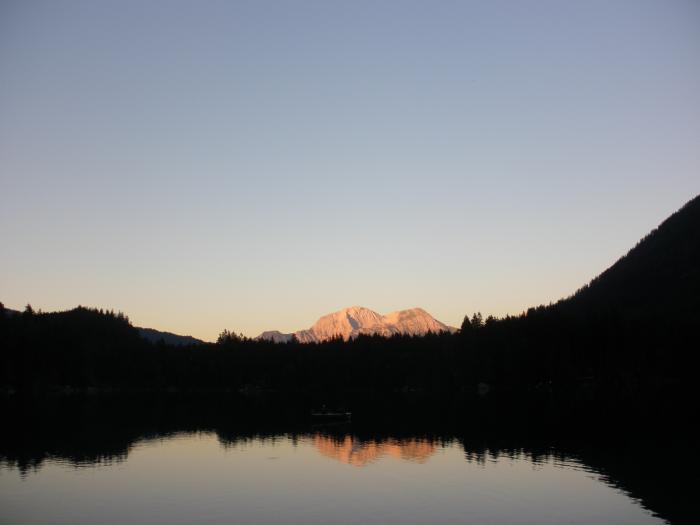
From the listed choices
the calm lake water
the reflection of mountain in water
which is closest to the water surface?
the calm lake water

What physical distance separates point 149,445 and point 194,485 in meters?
31.8

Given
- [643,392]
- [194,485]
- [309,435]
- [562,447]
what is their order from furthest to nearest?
[643,392]
[309,435]
[562,447]
[194,485]

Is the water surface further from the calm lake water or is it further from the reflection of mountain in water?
the reflection of mountain in water

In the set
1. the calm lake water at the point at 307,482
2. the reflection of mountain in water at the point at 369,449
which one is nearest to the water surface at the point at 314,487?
the calm lake water at the point at 307,482

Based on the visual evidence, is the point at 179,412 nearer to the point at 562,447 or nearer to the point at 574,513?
Answer: the point at 562,447

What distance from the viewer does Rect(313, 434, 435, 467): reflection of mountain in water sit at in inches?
3029

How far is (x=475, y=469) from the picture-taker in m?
68.5

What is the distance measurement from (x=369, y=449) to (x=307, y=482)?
2338cm

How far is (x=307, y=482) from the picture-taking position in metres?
63.0

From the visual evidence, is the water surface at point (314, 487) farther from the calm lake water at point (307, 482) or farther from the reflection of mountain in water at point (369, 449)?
the reflection of mountain in water at point (369, 449)

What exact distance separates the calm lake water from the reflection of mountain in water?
0.52 feet

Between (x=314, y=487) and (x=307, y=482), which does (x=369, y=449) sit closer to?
(x=307, y=482)

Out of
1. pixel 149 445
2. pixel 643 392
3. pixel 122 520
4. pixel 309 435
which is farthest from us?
pixel 643 392

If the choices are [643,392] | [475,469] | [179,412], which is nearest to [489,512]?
[475,469]
